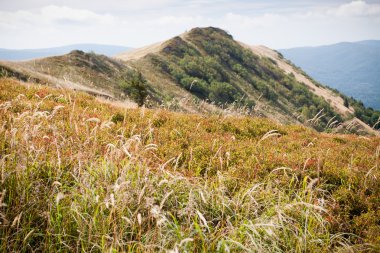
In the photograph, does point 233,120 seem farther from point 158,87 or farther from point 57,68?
point 158,87

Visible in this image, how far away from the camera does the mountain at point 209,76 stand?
189 ft

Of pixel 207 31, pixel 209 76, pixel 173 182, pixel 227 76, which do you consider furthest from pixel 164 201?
pixel 207 31

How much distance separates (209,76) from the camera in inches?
3880

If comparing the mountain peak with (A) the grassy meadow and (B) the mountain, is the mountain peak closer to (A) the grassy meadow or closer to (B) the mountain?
(B) the mountain

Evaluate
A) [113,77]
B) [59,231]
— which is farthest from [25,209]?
[113,77]

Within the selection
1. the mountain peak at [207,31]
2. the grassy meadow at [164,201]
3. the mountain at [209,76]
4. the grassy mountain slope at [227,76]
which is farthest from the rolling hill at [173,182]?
the mountain peak at [207,31]

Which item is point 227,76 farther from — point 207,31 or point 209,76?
point 207,31

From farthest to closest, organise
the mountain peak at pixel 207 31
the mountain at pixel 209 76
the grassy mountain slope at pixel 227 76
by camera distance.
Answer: the mountain peak at pixel 207 31 → the grassy mountain slope at pixel 227 76 → the mountain at pixel 209 76

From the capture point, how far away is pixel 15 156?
4.38m

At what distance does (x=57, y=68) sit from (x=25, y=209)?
55.3m

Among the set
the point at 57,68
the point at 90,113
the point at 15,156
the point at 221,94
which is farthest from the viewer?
the point at 221,94

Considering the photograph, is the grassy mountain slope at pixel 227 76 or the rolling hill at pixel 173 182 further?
the grassy mountain slope at pixel 227 76

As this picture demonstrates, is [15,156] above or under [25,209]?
above

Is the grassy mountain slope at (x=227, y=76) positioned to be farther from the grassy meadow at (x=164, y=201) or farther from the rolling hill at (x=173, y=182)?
the grassy meadow at (x=164, y=201)
